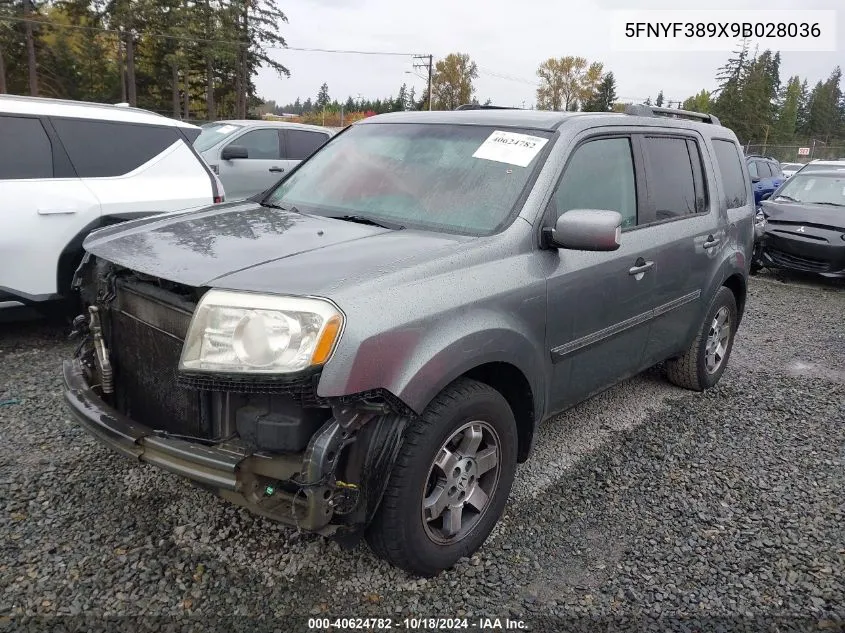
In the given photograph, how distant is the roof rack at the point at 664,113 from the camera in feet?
13.7

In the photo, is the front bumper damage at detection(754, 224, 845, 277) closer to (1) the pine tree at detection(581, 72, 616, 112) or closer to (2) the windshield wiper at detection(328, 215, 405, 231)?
(2) the windshield wiper at detection(328, 215, 405, 231)

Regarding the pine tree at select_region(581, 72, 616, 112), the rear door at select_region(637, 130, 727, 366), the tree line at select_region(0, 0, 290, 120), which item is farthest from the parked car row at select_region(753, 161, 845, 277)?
the pine tree at select_region(581, 72, 616, 112)

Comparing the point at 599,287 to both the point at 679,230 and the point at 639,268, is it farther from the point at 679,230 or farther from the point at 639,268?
the point at 679,230

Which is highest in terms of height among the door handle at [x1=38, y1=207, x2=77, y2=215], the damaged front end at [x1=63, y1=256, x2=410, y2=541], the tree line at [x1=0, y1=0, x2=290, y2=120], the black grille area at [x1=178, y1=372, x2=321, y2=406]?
the tree line at [x1=0, y1=0, x2=290, y2=120]

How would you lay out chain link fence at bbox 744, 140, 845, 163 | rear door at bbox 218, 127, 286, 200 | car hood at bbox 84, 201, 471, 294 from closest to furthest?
car hood at bbox 84, 201, 471, 294 < rear door at bbox 218, 127, 286, 200 < chain link fence at bbox 744, 140, 845, 163

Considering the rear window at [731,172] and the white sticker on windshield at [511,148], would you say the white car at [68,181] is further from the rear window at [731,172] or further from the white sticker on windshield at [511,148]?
the rear window at [731,172]

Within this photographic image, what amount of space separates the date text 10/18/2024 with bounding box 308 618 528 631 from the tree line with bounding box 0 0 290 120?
34343mm

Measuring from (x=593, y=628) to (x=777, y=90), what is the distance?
9681 centimetres

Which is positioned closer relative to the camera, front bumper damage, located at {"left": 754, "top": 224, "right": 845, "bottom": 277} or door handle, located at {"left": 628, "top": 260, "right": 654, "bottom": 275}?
door handle, located at {"left": 628, "top": 260, "right": 654, "bottom": 275}

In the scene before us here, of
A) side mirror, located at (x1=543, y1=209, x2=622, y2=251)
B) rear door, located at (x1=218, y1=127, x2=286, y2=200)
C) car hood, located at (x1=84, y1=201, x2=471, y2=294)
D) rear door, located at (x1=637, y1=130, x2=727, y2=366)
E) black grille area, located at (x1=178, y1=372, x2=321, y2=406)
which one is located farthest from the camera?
rear door, located at (x1=218, y1=127, x2=286, y2=200)

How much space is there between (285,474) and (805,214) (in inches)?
376

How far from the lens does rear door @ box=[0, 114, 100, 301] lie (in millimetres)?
4473

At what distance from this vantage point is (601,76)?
272ft

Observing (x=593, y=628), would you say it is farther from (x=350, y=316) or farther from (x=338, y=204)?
(x=338, y=204)
